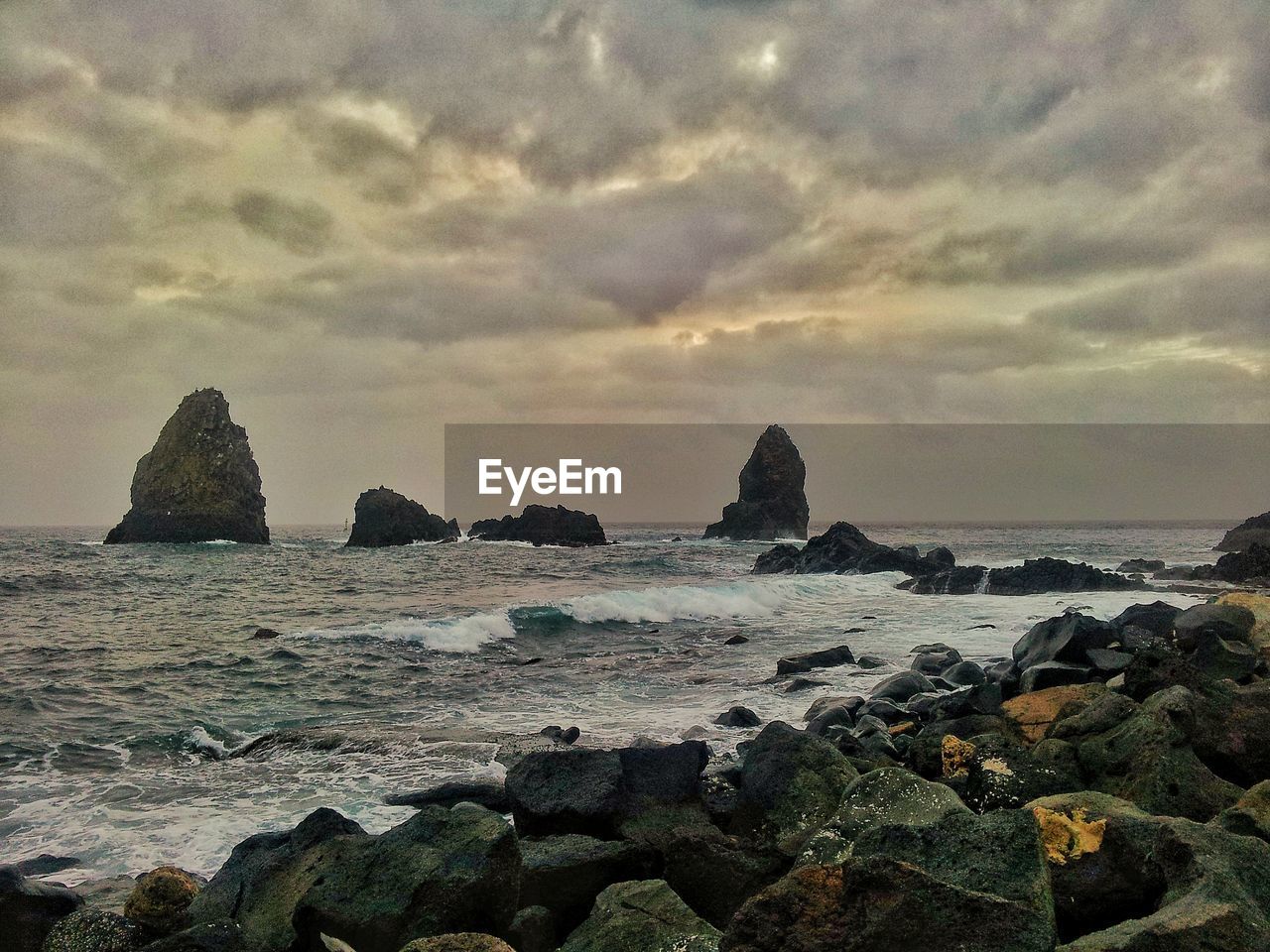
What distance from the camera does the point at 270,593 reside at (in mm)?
35875

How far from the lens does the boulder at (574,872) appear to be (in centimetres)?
554

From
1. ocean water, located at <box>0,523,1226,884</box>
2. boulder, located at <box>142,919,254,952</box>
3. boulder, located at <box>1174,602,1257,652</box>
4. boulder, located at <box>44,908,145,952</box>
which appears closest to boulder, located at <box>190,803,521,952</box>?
boulder, located at <box>142,919,254,952</box>

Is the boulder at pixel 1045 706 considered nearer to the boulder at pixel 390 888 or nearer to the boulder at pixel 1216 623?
the boulder at pixel 1216 623

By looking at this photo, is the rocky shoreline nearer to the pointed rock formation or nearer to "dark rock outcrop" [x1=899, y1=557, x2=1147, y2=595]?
"dark rock outcrop" [x1=899, y1=557, x2=1147, y2=595]

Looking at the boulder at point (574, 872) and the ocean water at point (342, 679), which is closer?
the boulder at point (574, 872)

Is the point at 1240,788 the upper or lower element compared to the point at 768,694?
upper

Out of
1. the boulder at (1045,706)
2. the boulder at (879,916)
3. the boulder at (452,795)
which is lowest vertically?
the boulder at (452,795)

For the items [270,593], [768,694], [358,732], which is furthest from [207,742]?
[270,593]

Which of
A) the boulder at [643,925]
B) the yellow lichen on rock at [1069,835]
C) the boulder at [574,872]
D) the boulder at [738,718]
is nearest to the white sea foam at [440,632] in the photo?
the boulder at [738,718]

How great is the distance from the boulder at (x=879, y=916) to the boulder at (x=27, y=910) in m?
4.63

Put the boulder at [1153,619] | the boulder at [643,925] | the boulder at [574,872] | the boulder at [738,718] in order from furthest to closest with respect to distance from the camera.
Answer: the boulder at [1153,619], the boulder at [738,718], the boulder at [574,872], the boulder at [643,925]

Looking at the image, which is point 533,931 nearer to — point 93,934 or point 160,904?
point 160,904

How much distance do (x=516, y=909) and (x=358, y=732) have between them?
7753mm

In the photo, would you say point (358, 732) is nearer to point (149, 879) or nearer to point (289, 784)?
point (289, 784)
